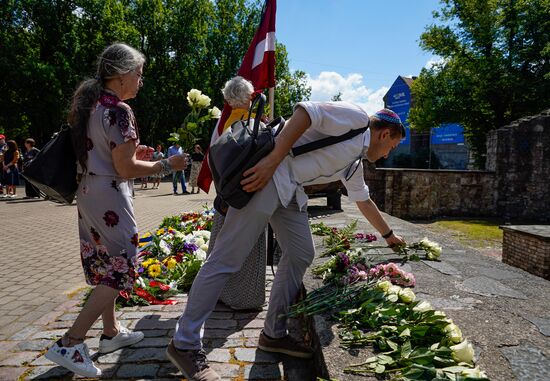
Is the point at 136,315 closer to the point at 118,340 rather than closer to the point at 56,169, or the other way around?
the point at 118,340

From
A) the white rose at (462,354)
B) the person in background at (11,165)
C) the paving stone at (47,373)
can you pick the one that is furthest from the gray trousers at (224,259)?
the person in background at (11,165)

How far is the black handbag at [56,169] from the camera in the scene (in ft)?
7.65

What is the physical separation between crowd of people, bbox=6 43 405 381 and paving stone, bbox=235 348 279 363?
6 centimetres

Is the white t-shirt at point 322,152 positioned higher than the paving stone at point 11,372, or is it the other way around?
the white t-shirt at point 322,152

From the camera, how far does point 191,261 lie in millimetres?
4203

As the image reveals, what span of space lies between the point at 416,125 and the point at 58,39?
25407 millimetres

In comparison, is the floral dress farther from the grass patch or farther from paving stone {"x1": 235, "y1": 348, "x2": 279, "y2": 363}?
the grass patch

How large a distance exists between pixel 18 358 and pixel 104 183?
1.33 metres

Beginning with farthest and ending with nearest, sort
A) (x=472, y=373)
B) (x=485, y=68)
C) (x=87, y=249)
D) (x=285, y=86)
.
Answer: (x=285, y=86)
(x=485, y=68)
(x=87, y=249)
(x=472, y=373)

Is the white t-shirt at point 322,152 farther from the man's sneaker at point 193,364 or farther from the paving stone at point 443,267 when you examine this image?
the paving stone at point 443,267

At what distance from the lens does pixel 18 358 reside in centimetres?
260

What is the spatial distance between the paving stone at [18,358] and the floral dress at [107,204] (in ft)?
2.30

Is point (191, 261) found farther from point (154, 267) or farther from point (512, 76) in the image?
point (512, 76)

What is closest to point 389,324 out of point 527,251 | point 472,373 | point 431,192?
point 472,373
